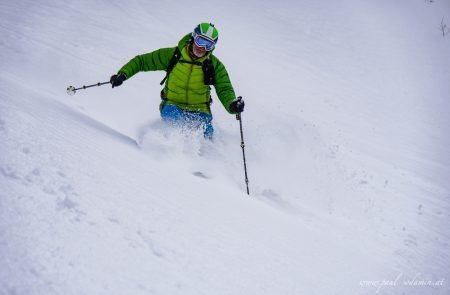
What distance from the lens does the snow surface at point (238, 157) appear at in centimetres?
198

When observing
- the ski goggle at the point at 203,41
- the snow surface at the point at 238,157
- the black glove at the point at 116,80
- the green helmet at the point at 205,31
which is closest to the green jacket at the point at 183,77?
the black glove at the point at 116,80

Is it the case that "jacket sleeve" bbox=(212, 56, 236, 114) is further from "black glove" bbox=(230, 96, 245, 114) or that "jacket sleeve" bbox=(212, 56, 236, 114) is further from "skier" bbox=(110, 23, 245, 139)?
"black glove" bbox=(230, 96, 245, 114)

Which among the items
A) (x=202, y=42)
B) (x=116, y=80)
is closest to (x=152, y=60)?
(x=116, y=80)

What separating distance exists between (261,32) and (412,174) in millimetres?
6802

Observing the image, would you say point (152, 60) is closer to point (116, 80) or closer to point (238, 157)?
point (116, 80)

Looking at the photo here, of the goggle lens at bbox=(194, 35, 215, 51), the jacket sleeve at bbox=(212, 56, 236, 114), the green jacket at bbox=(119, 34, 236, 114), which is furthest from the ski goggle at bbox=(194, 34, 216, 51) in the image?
the jacket sleeve at bbox=(212, 56, 236, 114)

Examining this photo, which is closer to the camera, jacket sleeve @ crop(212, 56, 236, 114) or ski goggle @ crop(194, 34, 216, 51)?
ski goggle @ crop(194, 34, 216, 51)

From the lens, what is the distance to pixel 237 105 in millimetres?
4852

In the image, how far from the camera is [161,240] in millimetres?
2188

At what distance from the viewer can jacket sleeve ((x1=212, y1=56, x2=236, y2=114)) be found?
5309mm

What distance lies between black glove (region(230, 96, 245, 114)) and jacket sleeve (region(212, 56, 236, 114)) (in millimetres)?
316

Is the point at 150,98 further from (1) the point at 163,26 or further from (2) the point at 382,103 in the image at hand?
(2) the point at 382,103

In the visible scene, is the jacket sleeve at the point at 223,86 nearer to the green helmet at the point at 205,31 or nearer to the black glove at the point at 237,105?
the black glove at the point at 237,105

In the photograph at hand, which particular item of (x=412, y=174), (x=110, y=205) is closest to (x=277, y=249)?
(x=110, y=205)
